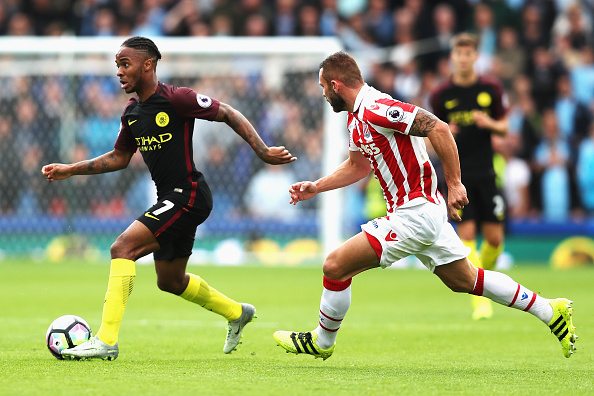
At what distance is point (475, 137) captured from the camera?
9.66 meters

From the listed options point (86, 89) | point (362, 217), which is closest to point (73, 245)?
point (86, 89)

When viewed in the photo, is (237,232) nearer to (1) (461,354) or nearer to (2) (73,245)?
(2) (73,245)

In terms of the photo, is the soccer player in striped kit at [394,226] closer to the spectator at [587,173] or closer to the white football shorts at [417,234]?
the white football shorts at [417,234]

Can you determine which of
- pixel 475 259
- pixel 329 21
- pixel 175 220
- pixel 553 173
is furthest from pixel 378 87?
pixel 175 220

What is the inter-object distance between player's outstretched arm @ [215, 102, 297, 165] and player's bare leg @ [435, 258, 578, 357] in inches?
51.5

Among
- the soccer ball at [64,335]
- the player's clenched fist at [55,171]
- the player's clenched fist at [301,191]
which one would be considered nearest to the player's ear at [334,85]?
the player's clenched fist at [301,191]

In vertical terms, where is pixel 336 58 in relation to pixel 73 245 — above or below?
above

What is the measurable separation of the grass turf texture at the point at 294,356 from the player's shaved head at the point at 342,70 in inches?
70.8

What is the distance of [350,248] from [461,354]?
1330mm

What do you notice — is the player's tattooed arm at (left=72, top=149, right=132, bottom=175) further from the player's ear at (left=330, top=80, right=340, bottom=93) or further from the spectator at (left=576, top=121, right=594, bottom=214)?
the spectator at (left=576, top=121, right=594, bottom=214)

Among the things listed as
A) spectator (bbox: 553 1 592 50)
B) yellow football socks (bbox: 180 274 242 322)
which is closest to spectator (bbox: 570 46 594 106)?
spectator (bbox: 553 1 592 50)

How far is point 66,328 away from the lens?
252 inches

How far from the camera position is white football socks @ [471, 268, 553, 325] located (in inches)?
245

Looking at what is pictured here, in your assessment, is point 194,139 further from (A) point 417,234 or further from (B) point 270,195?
(A) point 417,234
